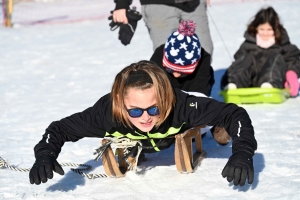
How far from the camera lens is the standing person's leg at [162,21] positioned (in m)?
4.76

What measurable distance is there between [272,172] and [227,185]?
14.6 inches

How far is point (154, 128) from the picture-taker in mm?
3295

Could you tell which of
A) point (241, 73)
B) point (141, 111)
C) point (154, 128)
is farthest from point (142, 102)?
point (241, 73)

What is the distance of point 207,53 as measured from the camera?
4469 mm

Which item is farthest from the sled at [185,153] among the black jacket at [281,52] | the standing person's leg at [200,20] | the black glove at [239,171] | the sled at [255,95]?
the black jacket at [281,52]

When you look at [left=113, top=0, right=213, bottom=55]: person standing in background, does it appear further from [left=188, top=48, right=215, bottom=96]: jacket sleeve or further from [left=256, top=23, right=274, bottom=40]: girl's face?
[left=256, top=23, right=274, bottom=40]: girl's face

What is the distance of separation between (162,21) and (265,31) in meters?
1.29

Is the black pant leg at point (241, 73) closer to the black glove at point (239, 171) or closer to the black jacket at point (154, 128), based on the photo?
the black jacket at point (154, 128)

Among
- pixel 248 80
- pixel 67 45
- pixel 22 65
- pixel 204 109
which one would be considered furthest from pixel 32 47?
pixel 204 109

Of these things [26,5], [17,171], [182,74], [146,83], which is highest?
[146,83]

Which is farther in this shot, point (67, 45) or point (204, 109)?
point (67, 45)

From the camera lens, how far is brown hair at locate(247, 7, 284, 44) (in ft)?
18.5

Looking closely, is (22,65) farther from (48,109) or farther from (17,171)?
(17,171)

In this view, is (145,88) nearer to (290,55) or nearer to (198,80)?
(198,80)
